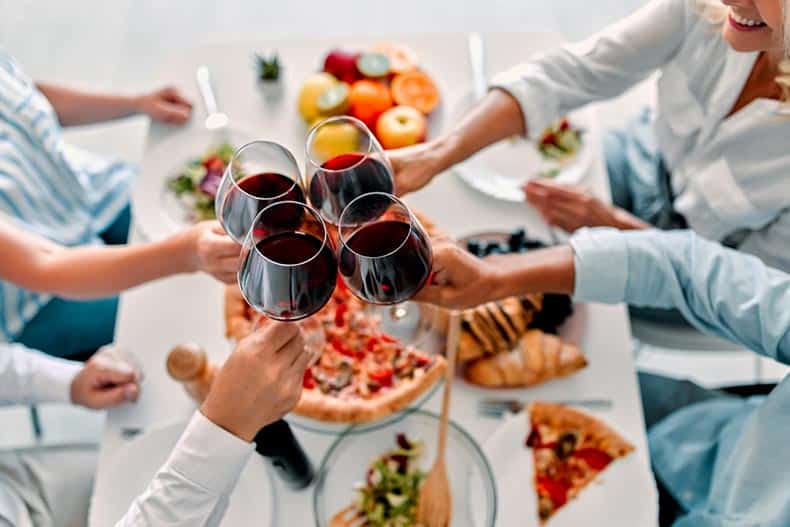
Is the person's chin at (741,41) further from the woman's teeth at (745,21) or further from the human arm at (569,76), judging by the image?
the human arm at (569,76)

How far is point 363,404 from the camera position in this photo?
136 cm

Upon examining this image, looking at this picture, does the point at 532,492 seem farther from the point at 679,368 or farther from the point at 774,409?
the point at 679,368

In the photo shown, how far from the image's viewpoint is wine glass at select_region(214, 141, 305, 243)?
1.20 meters

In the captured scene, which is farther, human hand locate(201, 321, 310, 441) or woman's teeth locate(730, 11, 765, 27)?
woman's teeth locate(730, 11, 765, 27)

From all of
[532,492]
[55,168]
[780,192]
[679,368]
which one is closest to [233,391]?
[532,492]

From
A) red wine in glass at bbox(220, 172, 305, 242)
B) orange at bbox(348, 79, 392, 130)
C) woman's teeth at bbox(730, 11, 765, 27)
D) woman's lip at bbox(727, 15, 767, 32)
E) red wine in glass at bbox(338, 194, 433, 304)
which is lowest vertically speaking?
orange at bbox(348, 79, 392, 130)

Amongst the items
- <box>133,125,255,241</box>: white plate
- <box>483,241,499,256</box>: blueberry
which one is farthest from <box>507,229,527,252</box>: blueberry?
<box>133,125,255,241</box>: white plate

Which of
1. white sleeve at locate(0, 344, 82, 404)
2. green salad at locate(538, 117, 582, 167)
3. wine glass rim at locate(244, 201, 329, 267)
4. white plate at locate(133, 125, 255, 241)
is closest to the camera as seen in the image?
wine glass rim at locate(244, 201, 329, 267)

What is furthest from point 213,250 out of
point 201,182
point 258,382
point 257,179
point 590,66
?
point 590,66

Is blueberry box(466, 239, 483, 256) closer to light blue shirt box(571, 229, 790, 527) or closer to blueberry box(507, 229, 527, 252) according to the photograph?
blueberry box(507, 229, 527, 252)

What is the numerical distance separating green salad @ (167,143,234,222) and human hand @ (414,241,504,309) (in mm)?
535

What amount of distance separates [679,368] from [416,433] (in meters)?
1.19

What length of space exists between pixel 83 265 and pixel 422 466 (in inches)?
24.5

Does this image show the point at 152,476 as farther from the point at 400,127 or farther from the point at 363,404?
the point at 400,127
